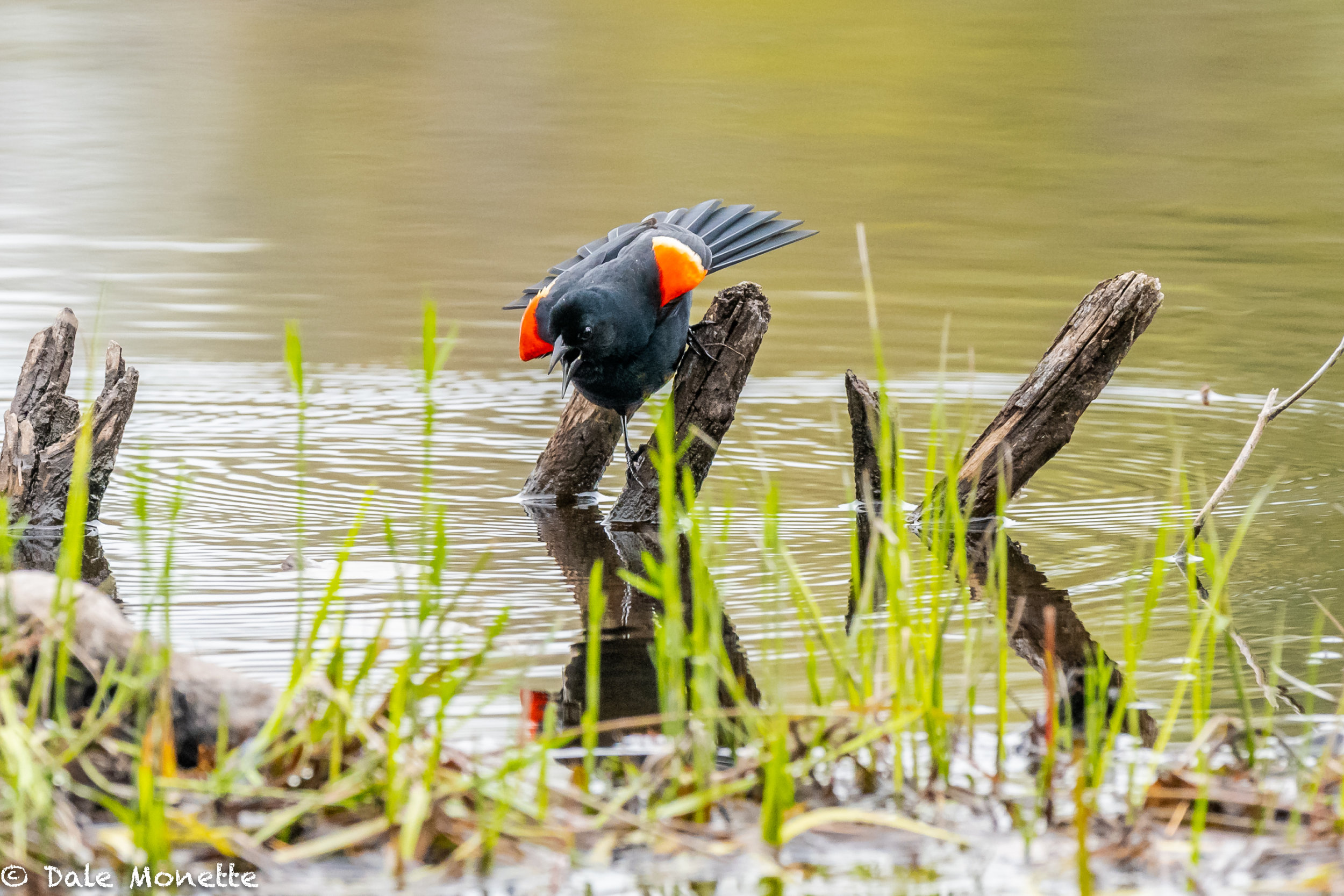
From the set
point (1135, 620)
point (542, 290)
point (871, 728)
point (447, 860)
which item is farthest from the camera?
point (542, 290)

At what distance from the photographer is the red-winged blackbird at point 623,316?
5277 millimetres

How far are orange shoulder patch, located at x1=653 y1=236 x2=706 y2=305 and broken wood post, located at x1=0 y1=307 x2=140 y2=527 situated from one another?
71.9 inches

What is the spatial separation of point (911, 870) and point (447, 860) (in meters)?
0.86

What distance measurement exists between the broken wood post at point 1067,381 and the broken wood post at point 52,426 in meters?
2.79

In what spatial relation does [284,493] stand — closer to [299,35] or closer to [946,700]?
[946,700]

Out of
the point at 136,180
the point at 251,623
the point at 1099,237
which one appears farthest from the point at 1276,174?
the point at 251,623

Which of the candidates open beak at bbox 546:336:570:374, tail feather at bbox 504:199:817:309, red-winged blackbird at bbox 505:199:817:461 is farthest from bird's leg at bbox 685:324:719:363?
open beak at bbox 546:336:570:374

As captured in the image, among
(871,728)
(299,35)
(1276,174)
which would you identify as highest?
(299,35)

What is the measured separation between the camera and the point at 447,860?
9.53 ft

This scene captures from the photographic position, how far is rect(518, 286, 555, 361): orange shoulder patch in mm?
5461

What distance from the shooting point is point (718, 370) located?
18.6ft

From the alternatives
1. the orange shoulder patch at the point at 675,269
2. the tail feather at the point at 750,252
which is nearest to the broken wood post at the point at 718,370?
the orange shoulder patch at the point at 675,269

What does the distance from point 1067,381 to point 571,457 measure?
1.86m

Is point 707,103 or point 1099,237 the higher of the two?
point 707,103
